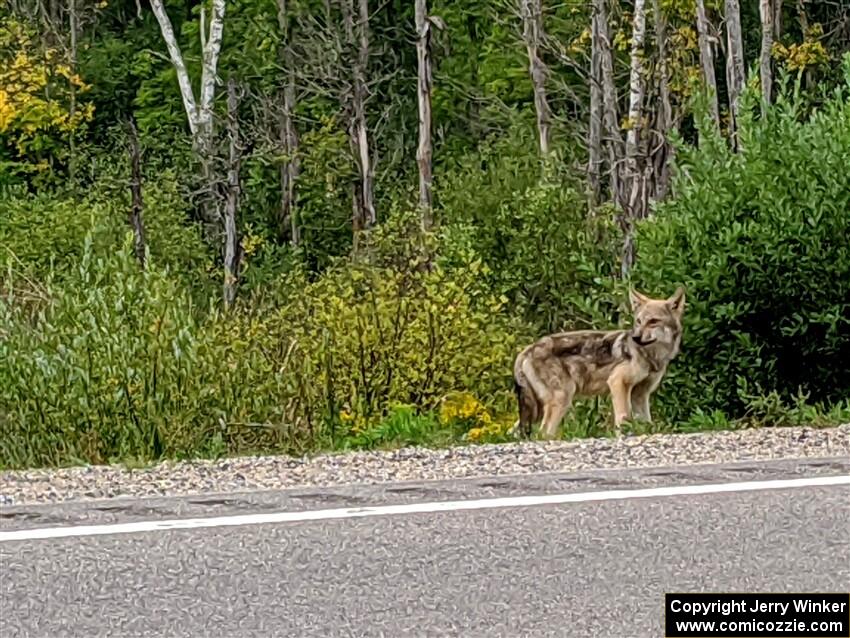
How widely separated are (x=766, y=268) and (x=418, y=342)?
9.24 feet

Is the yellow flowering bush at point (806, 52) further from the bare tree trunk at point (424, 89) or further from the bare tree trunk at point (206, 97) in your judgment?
the bare tree trunk at point (206, 97)

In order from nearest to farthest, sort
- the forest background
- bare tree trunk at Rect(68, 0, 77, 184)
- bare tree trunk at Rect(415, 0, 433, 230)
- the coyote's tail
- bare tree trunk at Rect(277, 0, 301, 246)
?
the forest background < the coyote's tail < bare tree trunk at Rect(415, 0, 433, 230) < bare tree trunk at Rect(277, 0, 301, 246) < bare tree trunk at Rect(68, 0, 77, 184)

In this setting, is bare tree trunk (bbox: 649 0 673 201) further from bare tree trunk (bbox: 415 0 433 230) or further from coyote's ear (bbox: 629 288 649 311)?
coyote's ear (bbox: 629 288 649 311)

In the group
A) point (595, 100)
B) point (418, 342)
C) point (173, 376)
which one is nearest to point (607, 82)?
point (595, 100)

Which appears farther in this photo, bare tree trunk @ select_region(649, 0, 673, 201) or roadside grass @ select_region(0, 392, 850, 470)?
bare tree trunk @ select_region(649, 0, 673, 201)

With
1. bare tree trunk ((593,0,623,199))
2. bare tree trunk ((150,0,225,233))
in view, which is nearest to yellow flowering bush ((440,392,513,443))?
bare tree trunk ((593,0,623,199))

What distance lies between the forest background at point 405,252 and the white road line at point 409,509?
3.19 metres

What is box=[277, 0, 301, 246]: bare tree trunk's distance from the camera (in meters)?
40.2

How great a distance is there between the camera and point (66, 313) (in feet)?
39.6

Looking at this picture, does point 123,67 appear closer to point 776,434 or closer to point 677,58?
point 677,58

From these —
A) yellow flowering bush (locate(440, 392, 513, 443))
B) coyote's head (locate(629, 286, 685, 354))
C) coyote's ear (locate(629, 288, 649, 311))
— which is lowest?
yellow flowering bush (locate(440, 392, 513, 443))

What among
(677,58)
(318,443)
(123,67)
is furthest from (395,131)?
(318,443)

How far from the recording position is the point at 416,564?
21.0 ft

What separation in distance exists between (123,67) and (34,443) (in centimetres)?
3718
